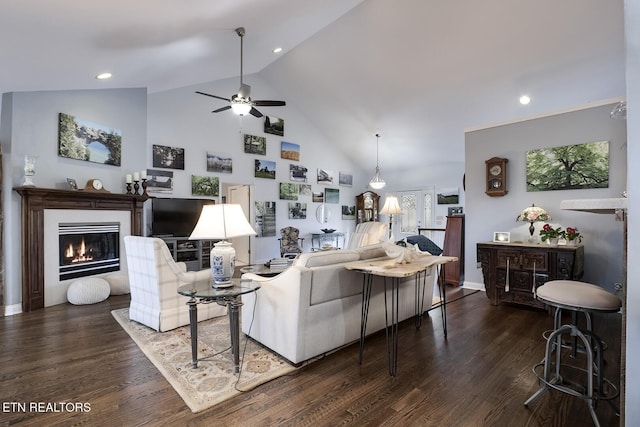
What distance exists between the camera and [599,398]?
1809 millimetres

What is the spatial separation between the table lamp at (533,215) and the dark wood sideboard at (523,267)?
1.61 ft

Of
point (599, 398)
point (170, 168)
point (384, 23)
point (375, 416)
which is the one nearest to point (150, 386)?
point (375, 416)

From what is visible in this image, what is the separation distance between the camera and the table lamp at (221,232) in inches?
95.3

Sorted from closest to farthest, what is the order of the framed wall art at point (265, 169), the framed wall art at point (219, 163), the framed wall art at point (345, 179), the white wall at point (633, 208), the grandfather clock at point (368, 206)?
the white wall at point (633, 208) < the framed wall art at point (219, 163) < the framed wall art at point (265, 169) < the framed wall art at point (345, 179) < the grandfather clock at point (368, 206)

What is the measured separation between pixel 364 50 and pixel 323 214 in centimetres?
466

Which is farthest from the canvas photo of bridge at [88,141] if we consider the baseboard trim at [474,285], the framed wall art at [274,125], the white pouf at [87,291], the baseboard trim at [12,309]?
the baseboard trim at [474,285]

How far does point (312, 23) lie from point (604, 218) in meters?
4.87

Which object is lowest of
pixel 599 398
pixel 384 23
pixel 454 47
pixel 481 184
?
pixel 599 398

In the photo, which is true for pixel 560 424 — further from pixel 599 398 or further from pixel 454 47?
pixel 454 47

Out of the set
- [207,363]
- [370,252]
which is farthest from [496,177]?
[207,363]

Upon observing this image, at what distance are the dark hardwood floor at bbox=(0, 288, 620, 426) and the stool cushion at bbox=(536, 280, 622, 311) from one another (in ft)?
2.22

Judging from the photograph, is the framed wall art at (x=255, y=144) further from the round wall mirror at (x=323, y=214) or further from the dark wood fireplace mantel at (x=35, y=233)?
the dark wood fireplace mantel at (x=35, y=233)

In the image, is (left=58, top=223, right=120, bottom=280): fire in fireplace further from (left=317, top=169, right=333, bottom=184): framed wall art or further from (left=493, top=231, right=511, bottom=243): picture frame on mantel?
(left=493, top=231, right=511, bottom=243): picture frame on mantel

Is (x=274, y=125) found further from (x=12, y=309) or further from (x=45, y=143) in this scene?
(x=12, y=309)
